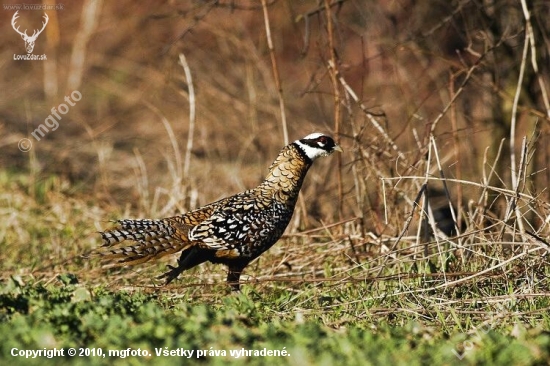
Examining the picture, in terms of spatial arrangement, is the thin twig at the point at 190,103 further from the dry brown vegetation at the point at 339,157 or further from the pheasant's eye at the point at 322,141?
the pheasant's eye at the point at 322,141

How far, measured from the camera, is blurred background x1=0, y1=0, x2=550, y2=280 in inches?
291

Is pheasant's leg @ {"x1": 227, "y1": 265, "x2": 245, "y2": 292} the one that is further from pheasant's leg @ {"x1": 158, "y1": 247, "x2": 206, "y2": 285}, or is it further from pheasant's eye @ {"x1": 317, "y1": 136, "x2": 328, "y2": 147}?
pheasant's eye @ {"x1": 317, "y1": 136, "x2": 328, "y2": 147}

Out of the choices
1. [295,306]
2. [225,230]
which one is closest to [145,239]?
[225,230]

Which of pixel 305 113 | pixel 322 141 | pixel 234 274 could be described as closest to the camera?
pixel 234 274

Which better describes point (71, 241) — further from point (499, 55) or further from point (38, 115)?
point (38, 115)

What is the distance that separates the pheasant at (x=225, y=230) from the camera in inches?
235

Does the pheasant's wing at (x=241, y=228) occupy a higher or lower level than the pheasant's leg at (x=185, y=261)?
higher

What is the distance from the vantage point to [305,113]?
12422 millimetres

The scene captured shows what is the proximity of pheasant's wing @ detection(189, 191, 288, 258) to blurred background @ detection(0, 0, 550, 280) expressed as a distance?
82 centimetres

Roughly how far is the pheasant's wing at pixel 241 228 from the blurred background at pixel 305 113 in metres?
0.82

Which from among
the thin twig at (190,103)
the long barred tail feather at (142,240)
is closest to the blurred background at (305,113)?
the thin twig at (190,103)

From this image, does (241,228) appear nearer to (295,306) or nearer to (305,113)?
(295,306)

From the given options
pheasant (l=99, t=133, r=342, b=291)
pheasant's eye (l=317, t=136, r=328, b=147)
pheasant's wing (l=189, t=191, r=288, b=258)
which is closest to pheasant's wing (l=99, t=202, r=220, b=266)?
pheasant (l=99, t=133, r=342, b=291)

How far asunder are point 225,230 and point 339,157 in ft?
5.20
